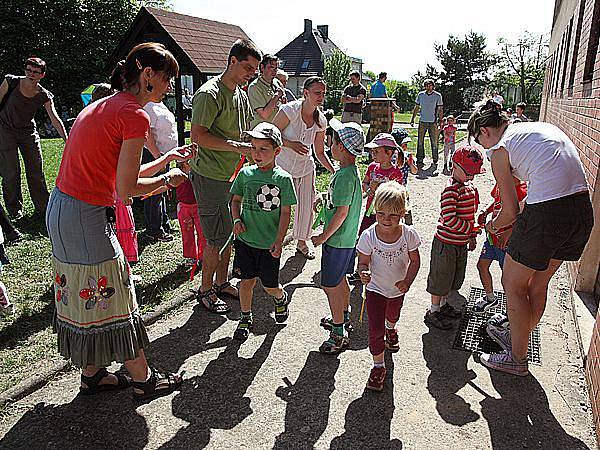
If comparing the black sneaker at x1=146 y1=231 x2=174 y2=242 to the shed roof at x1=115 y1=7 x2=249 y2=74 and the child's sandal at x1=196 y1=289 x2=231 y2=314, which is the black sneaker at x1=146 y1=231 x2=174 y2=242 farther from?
the shed roof at x1=115 y1=7 x2=249 y2=74

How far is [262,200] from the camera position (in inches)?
149

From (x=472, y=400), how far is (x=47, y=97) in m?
6.81

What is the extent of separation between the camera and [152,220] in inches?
262

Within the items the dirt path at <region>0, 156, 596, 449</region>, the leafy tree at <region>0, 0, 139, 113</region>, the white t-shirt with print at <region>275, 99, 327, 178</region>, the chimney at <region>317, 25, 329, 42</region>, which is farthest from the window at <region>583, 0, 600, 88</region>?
the chimney at <region>317, 25, 329, 42</region>

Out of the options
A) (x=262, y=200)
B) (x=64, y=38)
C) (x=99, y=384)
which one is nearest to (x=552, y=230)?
(x=262, y=200)

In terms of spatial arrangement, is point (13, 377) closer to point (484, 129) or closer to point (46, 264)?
point (46, 264)

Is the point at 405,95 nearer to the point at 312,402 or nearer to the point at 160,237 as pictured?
the point at 160,237

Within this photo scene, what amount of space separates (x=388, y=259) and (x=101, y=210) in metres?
1.84

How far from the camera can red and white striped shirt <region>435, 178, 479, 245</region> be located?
4188 millimetres

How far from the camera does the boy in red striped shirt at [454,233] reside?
4.13 m

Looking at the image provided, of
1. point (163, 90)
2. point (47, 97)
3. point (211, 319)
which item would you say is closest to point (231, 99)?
point (163, 90)

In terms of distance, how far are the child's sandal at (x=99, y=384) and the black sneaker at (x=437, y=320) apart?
2559 millimetres

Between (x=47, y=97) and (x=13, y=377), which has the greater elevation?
(x=47, y=97)

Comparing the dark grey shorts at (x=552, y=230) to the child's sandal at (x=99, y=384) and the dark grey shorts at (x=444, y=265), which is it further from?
the child's sandal at (x=99, y=384)
